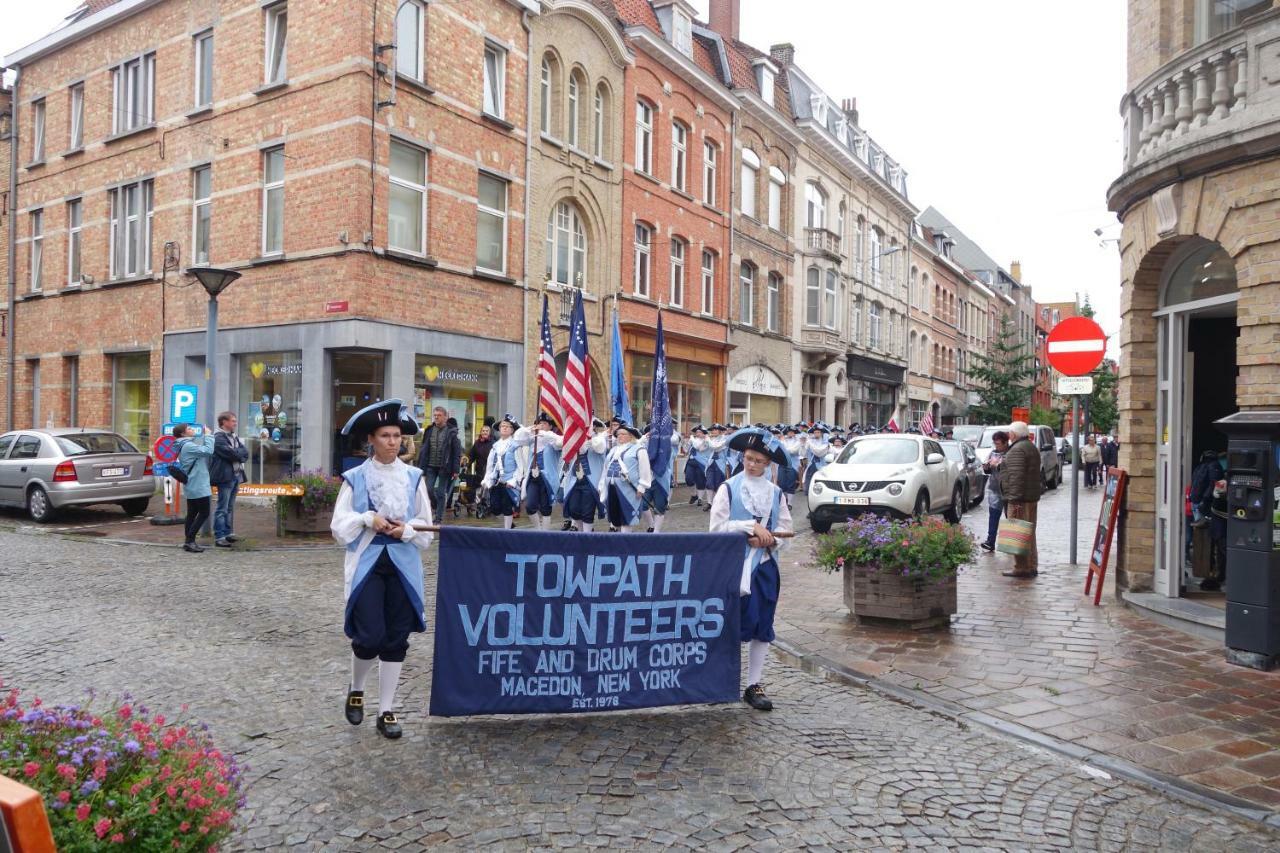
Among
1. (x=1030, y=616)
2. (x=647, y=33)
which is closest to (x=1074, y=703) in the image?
(x=1030, y=616)

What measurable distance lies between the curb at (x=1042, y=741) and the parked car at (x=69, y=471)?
41.2 ft

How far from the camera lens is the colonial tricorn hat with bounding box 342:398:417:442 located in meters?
5.28

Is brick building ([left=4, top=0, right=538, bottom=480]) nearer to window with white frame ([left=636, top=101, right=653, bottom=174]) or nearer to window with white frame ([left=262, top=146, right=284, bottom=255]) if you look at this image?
window with white frame ([left=262, top=146, right=284, bottom=255])

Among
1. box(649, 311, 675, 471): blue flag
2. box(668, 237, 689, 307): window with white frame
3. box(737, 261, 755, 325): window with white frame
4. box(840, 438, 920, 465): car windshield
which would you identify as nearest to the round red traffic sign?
box(649, 311, 675, 471): blue flag

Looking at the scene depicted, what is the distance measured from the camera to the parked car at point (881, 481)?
14883mm

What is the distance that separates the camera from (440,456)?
14930 millimetres

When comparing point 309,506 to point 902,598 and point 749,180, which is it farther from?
point 749,180

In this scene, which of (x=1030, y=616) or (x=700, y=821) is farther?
(x=1030, y=616)

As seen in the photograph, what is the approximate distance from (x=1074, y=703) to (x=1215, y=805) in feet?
5.17

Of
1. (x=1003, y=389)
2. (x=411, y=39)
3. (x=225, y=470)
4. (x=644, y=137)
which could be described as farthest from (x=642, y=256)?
(x=1003, y=389)

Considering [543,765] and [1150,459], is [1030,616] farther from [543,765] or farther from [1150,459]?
[543,765]

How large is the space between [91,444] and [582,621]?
527 inches

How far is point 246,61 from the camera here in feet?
62.1

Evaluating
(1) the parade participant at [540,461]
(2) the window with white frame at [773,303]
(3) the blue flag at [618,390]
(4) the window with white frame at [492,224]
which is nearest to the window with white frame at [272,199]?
(4) the window with white frame at [492,224]
